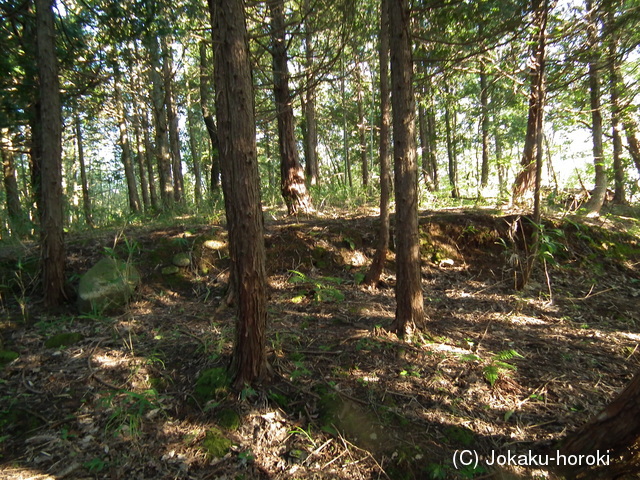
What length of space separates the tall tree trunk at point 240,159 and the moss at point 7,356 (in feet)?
8.84

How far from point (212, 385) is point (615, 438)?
115 inches

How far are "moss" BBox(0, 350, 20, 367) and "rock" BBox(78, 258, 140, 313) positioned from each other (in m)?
0.94

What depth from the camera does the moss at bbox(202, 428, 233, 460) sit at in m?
2.54

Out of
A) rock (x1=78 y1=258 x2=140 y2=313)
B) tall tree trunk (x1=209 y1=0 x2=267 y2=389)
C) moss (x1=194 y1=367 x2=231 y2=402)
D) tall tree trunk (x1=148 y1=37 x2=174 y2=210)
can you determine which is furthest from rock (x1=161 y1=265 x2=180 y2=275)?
tall tree trunk (x1=148 y1=37 x2=174 y2=210)

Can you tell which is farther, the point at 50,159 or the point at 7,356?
the point at 50,159

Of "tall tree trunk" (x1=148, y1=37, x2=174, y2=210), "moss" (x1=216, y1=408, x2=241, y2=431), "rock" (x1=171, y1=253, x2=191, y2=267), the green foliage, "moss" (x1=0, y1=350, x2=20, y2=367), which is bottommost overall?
"moss" (x1=216, y1=408, x2=241, y2=431)

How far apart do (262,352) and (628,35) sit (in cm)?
690

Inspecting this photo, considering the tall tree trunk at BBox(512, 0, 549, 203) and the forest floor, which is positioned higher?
the tall tree trunk at BBox(512, 0, 549, 203)

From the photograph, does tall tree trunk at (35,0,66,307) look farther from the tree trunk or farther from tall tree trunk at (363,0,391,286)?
the tree trunk

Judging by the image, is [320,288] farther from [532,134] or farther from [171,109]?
[171,109]

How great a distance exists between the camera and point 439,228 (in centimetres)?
655

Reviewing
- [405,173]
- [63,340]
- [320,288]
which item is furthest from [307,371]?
[63,340]

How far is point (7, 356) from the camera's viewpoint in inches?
144

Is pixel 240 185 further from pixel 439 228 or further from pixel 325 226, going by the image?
pixel 439 228
